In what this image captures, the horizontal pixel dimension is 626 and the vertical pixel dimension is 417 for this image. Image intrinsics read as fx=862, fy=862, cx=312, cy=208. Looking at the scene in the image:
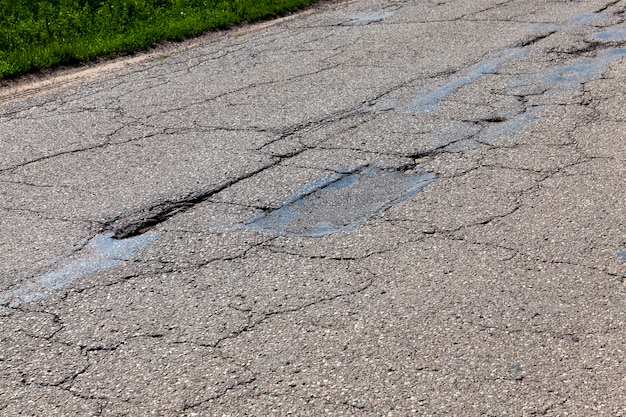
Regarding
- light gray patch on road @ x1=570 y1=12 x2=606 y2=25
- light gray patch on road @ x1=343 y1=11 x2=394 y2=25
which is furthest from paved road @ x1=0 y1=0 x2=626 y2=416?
light gray patch on road @ x1=343 y1=11 x2=394 y2=25

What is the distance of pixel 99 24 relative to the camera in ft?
39.3

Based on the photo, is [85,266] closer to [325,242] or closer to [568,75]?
[325,242]

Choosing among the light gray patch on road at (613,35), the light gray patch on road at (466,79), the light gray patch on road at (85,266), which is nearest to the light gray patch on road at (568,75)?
the light gray patch on road at (466,79)

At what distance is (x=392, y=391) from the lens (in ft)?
11.8

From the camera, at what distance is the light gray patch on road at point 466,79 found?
7.55 m

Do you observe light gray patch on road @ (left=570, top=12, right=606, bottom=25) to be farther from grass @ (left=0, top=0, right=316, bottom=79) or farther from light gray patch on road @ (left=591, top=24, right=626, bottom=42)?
grass @ (left=0, top=0, right=316, bottom=79)

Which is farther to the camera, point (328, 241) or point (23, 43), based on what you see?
point (23, 43)

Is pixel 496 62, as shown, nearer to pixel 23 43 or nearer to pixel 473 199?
pixel 473 199

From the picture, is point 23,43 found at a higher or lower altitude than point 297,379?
higher

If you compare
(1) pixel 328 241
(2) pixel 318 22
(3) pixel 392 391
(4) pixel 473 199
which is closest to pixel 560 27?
(2) pixel 318 22

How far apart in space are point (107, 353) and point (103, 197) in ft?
6.97

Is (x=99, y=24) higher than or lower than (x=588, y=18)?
higher

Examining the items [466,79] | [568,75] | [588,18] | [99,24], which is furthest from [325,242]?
[99,24]

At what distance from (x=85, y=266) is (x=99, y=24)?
7771 mm
